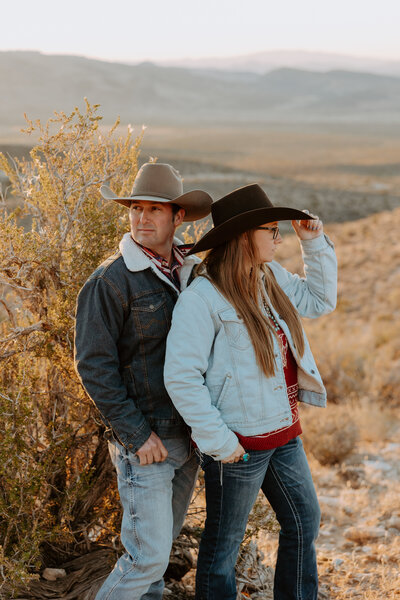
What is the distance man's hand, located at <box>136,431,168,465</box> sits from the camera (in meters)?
2.38

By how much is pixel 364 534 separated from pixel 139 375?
261cm

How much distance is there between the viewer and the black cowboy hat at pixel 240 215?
244cm

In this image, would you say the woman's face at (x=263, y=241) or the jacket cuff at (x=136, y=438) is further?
the woman's face at (x=263, y=241)

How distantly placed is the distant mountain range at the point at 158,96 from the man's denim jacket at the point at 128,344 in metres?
A: 132

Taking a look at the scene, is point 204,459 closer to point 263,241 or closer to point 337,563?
point 263,241

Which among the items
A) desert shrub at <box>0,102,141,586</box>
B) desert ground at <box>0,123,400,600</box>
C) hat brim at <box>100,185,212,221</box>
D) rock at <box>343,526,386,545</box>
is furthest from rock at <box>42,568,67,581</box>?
rock at <box>343,526,386,545</box>

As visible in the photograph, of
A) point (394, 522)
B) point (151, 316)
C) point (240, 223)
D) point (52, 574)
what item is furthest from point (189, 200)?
point (394, 522)

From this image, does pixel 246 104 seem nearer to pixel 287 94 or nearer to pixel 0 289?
pixel 287 94

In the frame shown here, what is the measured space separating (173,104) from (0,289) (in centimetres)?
16436

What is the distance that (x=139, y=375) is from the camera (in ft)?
8.02

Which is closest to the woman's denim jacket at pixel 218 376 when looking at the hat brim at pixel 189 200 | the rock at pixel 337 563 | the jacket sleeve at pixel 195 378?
the jacket sleeve at pixel 195 378

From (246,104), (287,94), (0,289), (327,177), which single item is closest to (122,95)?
(246,104)

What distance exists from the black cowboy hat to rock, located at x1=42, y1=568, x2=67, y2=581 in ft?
5.60

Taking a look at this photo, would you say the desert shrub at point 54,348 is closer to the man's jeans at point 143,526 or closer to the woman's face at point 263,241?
the man's jeans at point 143,526
